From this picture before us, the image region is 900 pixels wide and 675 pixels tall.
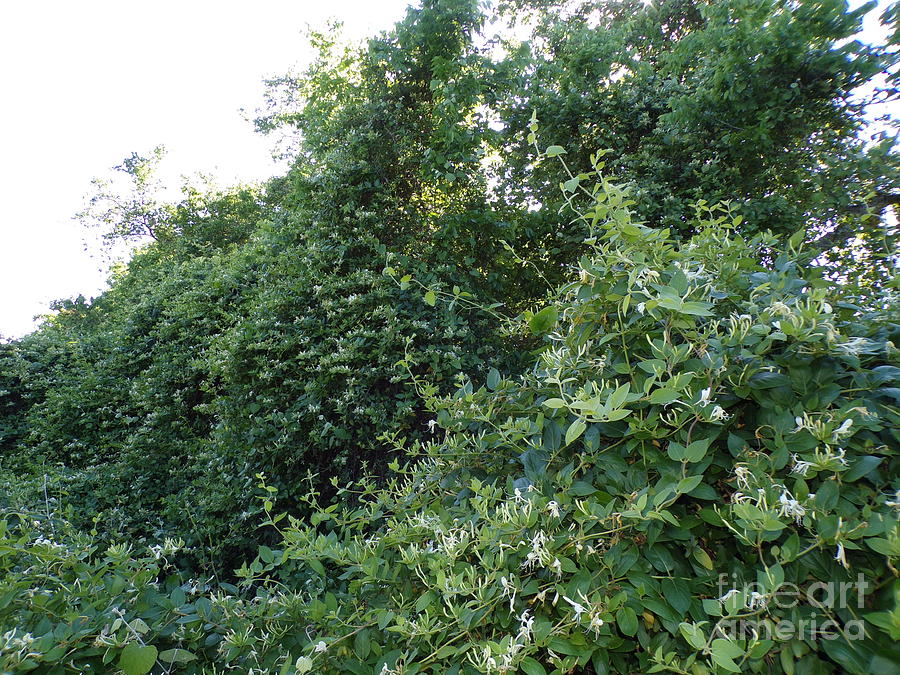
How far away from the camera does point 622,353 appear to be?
4.39ft

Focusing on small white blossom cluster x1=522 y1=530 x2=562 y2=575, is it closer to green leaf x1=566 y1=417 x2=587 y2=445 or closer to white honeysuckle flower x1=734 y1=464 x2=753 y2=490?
green leaf x1=566 y1=417 x2=587 y2=445

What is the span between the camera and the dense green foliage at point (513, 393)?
101cm

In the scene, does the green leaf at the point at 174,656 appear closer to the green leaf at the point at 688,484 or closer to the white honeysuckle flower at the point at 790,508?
the green leaf at the point at 688,484

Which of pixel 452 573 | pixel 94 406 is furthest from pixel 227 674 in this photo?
pixel 94 406

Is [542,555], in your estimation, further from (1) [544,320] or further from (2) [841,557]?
(1) [544,320]

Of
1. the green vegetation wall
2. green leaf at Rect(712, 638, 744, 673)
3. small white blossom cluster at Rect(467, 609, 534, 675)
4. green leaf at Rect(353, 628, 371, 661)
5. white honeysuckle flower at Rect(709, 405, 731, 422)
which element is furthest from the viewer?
the green vegetation wall

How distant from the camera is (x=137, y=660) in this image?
44.2 inches

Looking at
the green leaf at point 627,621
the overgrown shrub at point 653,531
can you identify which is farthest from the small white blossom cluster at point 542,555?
the green leaf at point 627,621

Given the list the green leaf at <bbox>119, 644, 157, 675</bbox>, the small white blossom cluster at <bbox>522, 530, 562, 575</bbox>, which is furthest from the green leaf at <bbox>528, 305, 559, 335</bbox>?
the green leaf at <bbox>119, 644, 157, 675</bbox>

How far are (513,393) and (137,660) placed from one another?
1.21 metres

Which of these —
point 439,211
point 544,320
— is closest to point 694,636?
point 544,320

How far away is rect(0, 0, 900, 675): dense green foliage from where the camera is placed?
1009mm

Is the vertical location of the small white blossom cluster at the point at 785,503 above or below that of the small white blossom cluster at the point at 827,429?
below

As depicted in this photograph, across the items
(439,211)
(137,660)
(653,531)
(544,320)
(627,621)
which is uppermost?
(439,211)
